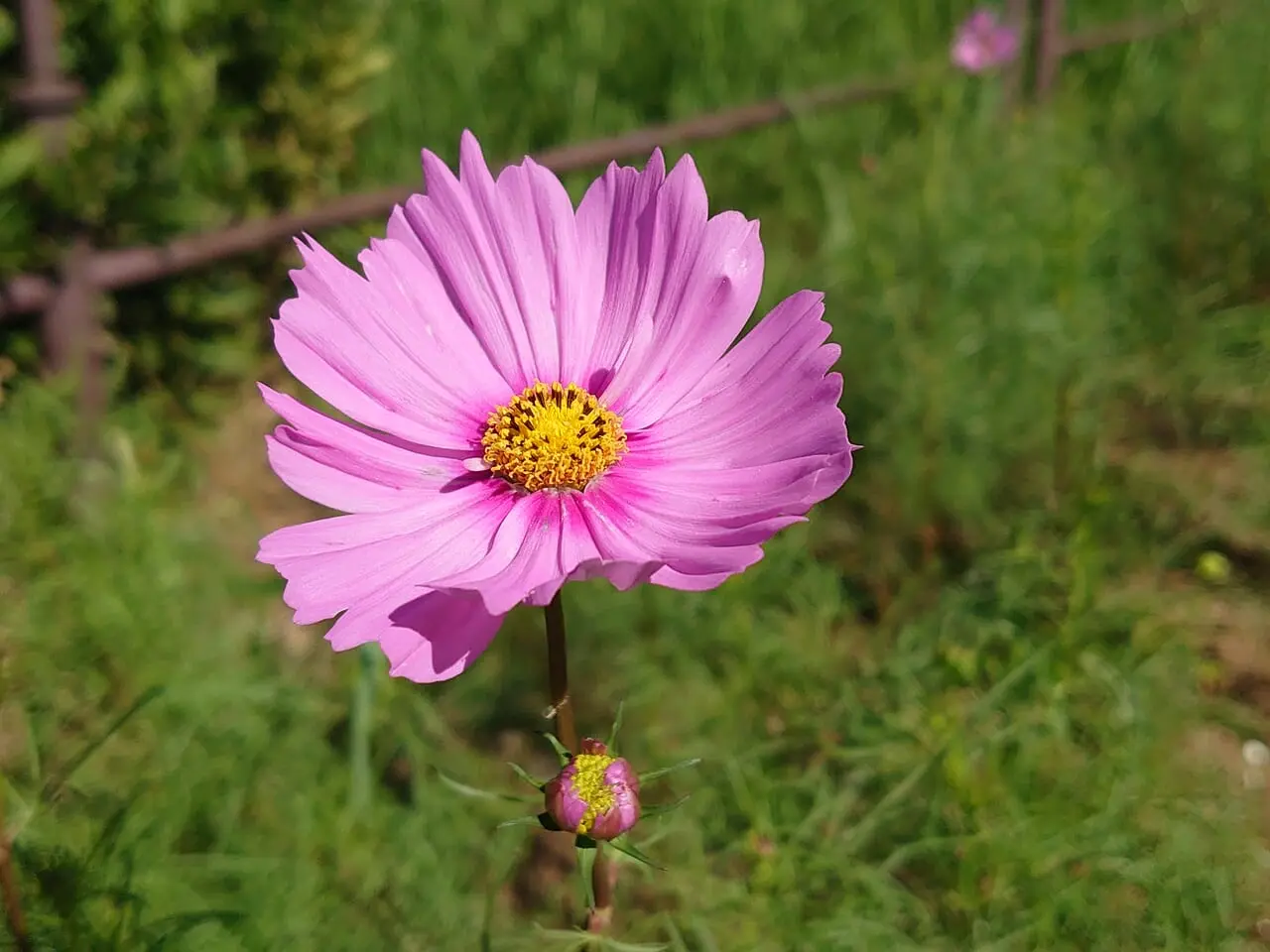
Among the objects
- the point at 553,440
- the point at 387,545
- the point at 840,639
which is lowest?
the point at 387,545

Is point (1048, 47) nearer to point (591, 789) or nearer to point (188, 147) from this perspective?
point (188, 147)

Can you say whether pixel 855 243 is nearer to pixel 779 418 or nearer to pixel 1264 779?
pixel 1264 779

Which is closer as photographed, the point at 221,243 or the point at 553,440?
the point at 553,440

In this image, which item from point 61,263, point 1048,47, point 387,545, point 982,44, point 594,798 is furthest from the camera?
point 1048,47

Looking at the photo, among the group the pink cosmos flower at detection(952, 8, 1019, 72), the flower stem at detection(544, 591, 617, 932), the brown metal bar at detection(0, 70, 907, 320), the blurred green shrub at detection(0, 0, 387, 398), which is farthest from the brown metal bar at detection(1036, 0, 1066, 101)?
the flower stem at detection(544, 591, 617, 932)

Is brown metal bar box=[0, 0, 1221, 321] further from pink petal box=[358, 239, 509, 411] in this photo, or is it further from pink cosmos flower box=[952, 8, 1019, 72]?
pink petal box=[358, 239, 509, 411]

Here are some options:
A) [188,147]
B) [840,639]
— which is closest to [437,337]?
[840,639]

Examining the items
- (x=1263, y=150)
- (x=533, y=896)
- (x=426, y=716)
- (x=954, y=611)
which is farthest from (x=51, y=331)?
(x=1263, y=150)
